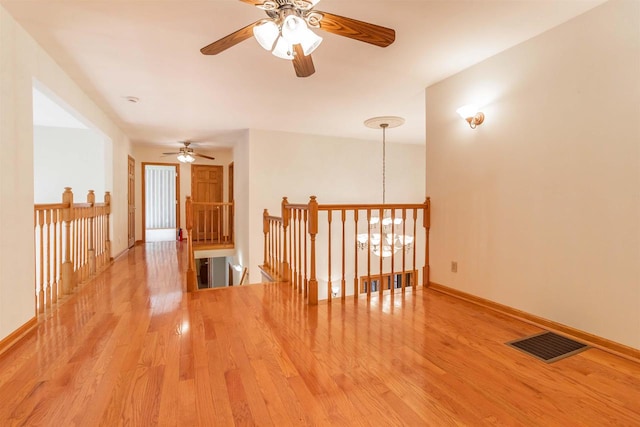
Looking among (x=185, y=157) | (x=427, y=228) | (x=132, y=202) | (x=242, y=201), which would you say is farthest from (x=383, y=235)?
(x=132, y=202)

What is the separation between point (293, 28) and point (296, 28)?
0.02 meters

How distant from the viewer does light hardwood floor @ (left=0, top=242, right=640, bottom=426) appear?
1474 mm

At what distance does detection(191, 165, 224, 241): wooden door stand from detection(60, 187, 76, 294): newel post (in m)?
4.27

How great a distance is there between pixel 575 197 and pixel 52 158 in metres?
7.61

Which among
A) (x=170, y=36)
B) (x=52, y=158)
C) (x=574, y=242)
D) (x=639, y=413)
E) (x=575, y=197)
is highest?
(x=170, y=36)

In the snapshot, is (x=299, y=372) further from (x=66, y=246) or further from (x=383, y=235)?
(x=66, y=246)

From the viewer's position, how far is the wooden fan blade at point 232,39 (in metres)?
1.81

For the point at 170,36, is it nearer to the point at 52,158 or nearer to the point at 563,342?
the point at 563,342

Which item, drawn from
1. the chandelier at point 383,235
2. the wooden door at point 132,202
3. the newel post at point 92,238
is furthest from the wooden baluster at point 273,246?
the wooden door at point 132,202

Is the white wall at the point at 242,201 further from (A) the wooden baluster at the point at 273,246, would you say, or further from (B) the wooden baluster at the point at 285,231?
(B) the wooden baluster at the point at 285,231

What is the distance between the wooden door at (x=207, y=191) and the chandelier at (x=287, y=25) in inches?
255

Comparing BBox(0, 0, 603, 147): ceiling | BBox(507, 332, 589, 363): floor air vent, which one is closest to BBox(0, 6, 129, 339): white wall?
BBox(0, 0, 603, 147): ceiling

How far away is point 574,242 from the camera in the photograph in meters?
2.35

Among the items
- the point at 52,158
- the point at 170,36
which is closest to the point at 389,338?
the point at 170,36
